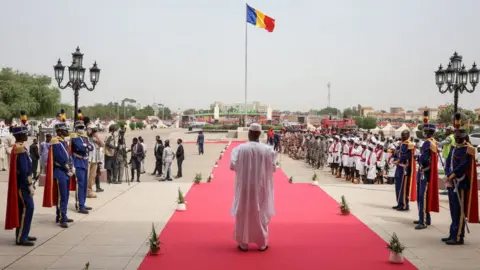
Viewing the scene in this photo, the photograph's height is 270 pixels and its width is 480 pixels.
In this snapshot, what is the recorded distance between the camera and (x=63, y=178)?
8867mm

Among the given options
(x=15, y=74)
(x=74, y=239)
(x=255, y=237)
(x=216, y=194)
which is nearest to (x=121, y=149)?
(x=216, y=194)

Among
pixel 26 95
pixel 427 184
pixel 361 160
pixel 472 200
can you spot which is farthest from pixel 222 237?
pixel 26 95

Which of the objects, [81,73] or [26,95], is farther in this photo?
Answer: [26,95]

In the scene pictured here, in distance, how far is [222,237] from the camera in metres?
8.14

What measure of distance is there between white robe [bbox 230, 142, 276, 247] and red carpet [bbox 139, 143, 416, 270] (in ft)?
0.98

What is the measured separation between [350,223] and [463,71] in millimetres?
9168

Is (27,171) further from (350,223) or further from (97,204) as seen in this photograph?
(350,223)

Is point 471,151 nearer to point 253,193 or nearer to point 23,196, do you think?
point 253,193

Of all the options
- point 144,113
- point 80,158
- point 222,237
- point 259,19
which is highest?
point 259,19

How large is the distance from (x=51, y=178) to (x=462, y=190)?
22.9 ft

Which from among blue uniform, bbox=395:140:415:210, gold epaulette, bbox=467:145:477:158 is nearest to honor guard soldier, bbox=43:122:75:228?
blue uniform, bbox=395:140:415:210

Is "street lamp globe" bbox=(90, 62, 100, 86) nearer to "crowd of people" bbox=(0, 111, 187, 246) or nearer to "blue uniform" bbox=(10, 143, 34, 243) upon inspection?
"crowd of people" bbox=(0, 111, 187, 246)

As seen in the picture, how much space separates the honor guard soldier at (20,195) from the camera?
7.46m

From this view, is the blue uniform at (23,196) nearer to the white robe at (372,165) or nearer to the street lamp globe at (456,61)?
the white robe at (372,165)
